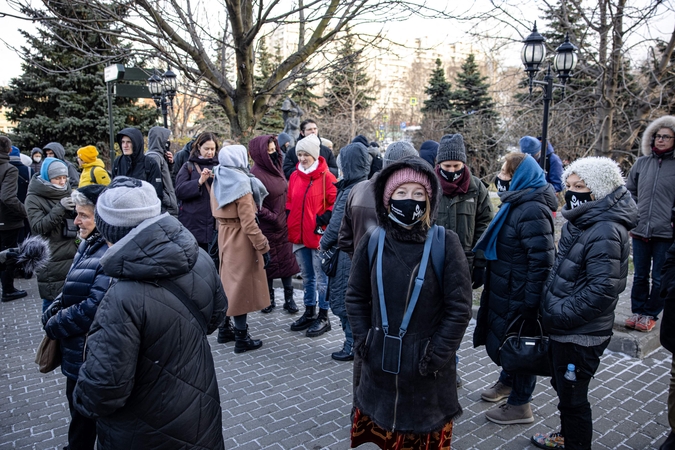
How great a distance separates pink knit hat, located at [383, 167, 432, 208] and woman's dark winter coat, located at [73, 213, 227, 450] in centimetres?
107

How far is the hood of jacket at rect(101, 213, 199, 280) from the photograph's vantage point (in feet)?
7.13

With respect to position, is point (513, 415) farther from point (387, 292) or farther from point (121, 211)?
point (121, 211)

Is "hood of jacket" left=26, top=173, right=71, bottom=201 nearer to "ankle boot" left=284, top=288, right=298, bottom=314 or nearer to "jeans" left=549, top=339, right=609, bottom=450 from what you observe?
"ankle boot" left=284, top=288, right=298, bottom=314

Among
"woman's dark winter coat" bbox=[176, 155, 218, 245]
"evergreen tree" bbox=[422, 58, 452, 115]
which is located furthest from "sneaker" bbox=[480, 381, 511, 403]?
"evergreen tree" bbox=[422, 58, 452, 115]

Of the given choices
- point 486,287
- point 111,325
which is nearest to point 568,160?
point 486,287

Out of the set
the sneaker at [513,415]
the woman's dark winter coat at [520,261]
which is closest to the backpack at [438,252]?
the woman's dark winter coat at [520,261]

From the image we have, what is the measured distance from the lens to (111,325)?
2.14 m

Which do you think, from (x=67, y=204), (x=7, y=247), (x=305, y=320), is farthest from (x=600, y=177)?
(x=7, y=247)

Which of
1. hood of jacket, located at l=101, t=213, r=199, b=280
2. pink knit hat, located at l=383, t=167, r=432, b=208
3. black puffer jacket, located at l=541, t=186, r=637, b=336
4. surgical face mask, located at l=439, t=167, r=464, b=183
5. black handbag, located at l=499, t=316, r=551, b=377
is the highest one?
Answer: pink knit hat, located at l=383, t=167, r=432, b=208

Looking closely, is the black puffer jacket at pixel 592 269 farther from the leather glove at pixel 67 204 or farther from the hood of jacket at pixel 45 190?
the hood of jacket at pixel 45 190

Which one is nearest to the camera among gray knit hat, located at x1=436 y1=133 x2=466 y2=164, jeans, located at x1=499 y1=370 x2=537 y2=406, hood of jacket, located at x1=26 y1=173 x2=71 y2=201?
jeans, located at x1=499 y1=370 x2=537 y2=406

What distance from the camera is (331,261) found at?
489 centimetres

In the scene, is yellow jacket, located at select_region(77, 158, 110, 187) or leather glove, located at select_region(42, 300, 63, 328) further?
yellow jacket, located at select_region(77, 158, 110, 187)

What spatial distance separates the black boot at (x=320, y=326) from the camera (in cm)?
580
